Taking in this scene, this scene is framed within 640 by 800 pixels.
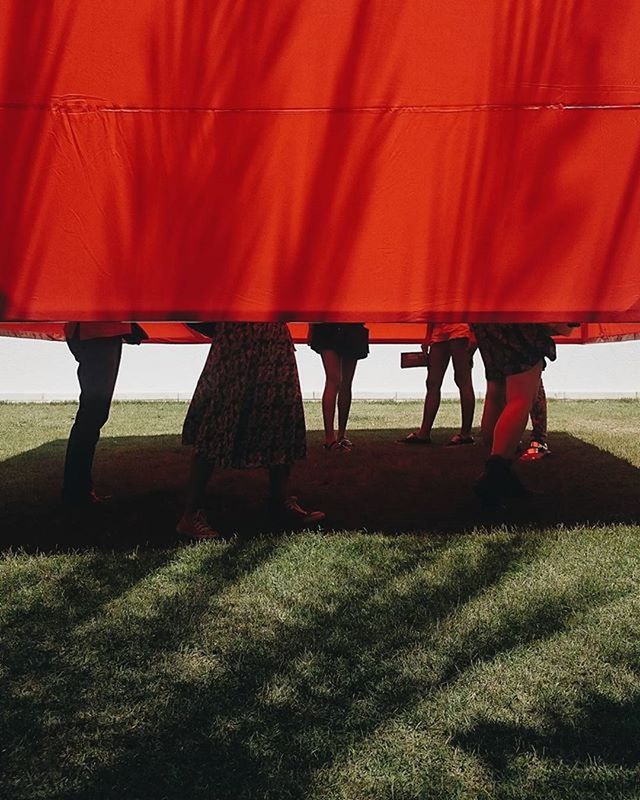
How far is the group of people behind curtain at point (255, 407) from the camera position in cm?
359

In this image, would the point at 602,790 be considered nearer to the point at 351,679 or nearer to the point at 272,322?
the point at 351,679

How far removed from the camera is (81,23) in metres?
3.30

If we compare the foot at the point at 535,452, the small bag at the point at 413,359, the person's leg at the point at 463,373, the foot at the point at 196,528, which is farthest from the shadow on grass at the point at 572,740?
the small bag at the point at 413,359

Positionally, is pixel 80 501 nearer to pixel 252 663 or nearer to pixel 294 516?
pixel 294 516

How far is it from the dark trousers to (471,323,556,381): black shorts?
1927 millimetres

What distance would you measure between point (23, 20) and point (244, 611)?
2476mm

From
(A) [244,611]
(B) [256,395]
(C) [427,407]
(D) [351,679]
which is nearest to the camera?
(D) [351,679]

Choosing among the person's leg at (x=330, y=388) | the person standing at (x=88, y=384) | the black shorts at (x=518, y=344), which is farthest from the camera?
the person's leg at (x=330, y=388)

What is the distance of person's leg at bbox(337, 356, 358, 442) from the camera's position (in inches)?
259

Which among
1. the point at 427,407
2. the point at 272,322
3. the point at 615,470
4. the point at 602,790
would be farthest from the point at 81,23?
the point at 427,407

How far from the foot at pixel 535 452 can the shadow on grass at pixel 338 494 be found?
3.0 inches

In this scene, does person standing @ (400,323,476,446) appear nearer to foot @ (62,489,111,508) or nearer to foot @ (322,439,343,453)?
foot @ (322,439,343,453)

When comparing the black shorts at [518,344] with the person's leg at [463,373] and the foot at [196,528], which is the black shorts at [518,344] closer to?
the foot at [196,528]

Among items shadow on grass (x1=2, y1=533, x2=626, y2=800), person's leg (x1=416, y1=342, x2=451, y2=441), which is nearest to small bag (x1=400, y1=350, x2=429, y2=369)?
person's leg (x1=416, y1=342, x2=451, y2=441)
